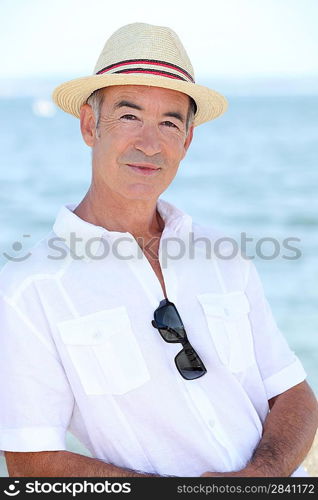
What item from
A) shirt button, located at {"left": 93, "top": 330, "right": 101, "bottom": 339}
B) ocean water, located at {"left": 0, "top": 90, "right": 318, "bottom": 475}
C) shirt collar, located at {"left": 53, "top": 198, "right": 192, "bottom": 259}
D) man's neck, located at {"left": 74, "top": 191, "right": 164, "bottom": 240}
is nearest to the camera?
shirt button, located at {"left": 93, "top": 330, "right": 101, "bottom": 339}

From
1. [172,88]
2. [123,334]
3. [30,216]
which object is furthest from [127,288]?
[30,216]

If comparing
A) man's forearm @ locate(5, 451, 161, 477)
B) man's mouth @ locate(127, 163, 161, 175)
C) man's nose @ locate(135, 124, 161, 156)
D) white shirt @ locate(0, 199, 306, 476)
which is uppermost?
man's nose @ locate(135, 124, 161, 156)

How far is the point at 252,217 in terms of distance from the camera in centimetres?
1271

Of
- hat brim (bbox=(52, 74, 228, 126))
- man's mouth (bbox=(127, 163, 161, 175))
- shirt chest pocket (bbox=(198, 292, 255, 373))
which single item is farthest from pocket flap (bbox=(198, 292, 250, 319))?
hat brim (bbox=(52, 74, 228, 126))

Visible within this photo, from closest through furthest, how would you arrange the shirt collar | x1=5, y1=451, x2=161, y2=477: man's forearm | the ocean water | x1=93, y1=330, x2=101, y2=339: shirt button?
x1=5, y1=451, x2=161, y2=477: man's forearm < x1=93, y1=330, x2=101, y2=339: shirt button < the shirt collar < the ocean water

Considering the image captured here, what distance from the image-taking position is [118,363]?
2305 mm

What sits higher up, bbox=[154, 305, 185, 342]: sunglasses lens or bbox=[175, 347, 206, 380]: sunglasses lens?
bbox=[154, 305, 185, 342]: sunglasses lens

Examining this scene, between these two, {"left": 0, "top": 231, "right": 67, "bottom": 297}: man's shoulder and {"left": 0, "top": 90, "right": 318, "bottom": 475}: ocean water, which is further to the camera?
{"left": 0, "top": 90, "right": 318, "bottom": 475}: ocean water

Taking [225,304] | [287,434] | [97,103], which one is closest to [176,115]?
[97,103]

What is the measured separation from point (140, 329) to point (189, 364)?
0.61ft

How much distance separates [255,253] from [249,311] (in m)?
6.22

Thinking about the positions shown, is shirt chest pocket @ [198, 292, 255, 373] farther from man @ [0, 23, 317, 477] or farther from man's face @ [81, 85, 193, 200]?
man's face @ [81, 85, 193, 200]

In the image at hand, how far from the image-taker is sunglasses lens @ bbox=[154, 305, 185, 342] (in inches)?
92.7

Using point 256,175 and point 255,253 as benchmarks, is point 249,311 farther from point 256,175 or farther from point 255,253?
point 256,175
